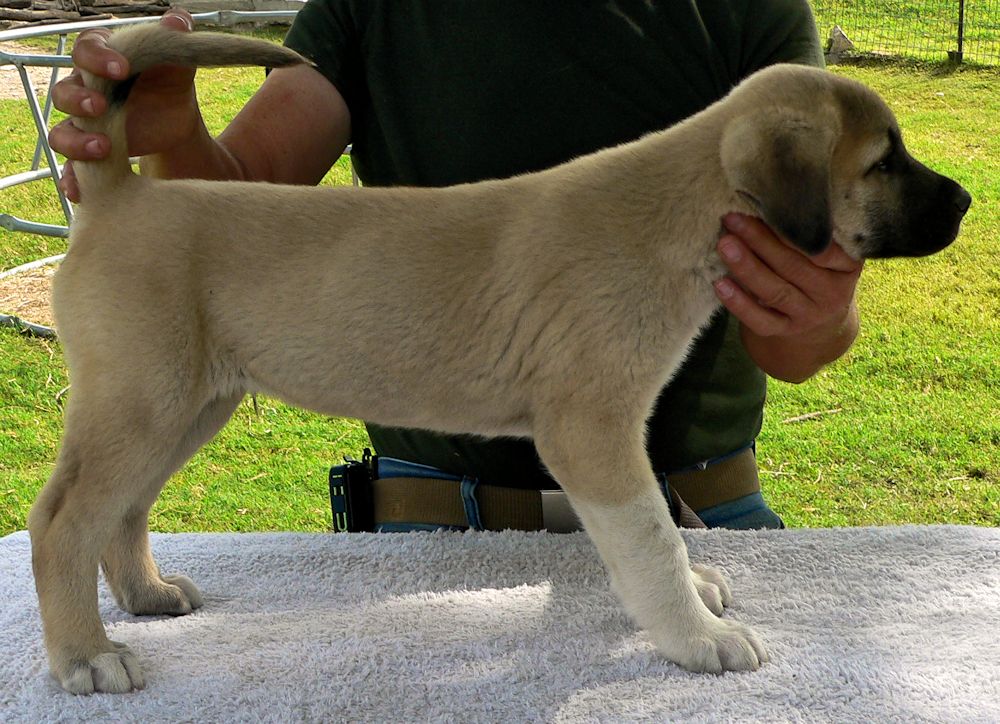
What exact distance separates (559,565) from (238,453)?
4226 mm

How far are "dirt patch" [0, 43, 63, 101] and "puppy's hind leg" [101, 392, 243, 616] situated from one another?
41.6 feet

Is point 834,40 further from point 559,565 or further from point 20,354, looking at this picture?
point 559,565

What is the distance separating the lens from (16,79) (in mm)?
16703

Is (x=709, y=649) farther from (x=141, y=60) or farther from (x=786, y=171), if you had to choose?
(x=141, y=60)

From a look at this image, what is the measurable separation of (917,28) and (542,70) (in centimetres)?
1417

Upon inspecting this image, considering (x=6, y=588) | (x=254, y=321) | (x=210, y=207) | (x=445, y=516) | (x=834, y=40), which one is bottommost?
(x=834, y=40)

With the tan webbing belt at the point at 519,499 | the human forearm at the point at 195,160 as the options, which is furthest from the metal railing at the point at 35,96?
the tan webbing belt at the point at 519,499

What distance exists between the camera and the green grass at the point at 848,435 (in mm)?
6230

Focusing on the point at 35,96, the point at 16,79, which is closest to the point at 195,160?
the point at 35,96

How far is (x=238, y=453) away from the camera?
6.96m

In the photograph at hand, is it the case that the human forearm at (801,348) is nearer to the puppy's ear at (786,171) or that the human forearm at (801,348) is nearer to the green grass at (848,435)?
the puppy's ear at (786,171)

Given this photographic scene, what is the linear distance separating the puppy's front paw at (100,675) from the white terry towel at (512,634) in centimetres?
3

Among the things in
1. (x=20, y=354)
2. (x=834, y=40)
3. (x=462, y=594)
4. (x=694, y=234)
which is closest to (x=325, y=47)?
(x=694, y=234)

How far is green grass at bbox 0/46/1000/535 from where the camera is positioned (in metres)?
6.23
